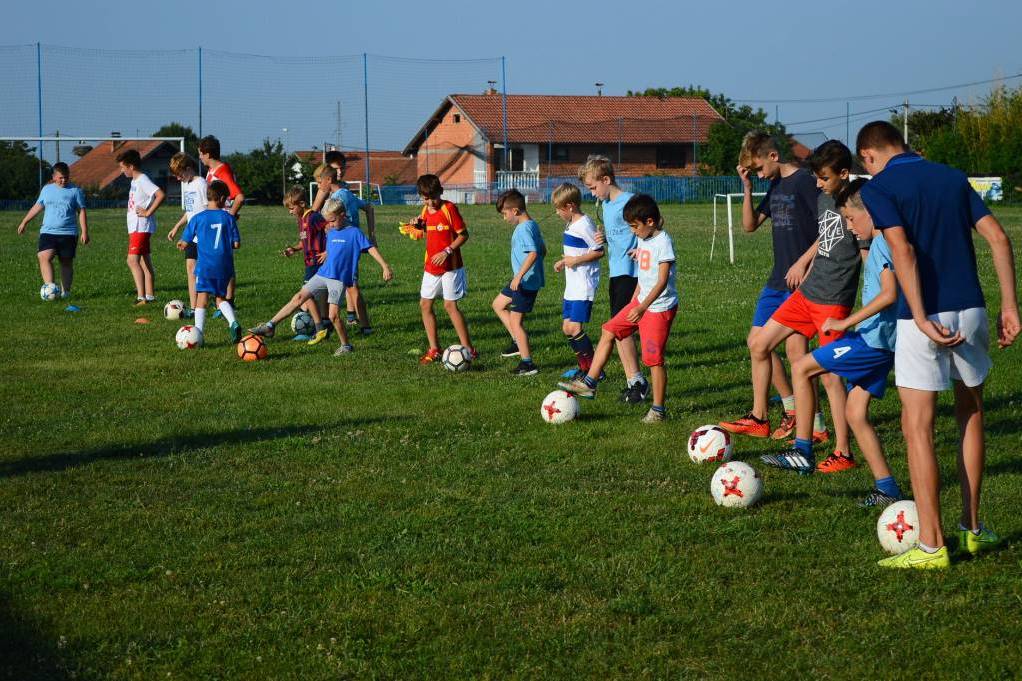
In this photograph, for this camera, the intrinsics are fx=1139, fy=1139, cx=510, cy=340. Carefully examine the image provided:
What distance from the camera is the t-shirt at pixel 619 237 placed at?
9164mm

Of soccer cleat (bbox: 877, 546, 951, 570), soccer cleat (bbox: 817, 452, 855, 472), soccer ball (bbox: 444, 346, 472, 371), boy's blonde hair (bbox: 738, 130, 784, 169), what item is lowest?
soccer cleat (bbox: 877, 546, 951, 570)

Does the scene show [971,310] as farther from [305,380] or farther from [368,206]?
[368,206]

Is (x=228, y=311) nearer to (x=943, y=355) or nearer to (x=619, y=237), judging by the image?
(x=619, y=237)

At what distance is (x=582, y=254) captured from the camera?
958 cm

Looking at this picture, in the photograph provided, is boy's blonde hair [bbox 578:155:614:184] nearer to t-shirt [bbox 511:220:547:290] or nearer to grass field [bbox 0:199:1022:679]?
t-shirt [bbox 511:220:547:290]

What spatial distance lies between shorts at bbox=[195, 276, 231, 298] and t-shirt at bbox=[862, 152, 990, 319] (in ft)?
28.6

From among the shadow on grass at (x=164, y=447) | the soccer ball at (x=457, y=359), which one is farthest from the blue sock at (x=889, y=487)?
the soccer ball at (x=457, y=359)

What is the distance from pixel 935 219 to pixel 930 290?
0.30 m

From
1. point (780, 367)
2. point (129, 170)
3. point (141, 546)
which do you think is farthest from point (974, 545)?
point (129, 170)

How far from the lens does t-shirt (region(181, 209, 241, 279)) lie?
1216 cm

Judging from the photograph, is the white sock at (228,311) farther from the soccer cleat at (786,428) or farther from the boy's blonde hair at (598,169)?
the soccer cleat at (786,428)

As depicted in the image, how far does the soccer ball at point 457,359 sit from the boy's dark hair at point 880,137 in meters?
5.70

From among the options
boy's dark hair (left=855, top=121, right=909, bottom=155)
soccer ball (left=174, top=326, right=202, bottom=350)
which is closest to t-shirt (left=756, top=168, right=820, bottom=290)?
boy's dark hair (left=855, top=121, right=909, bottom=155)

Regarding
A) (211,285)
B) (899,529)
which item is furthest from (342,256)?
(899,529)
